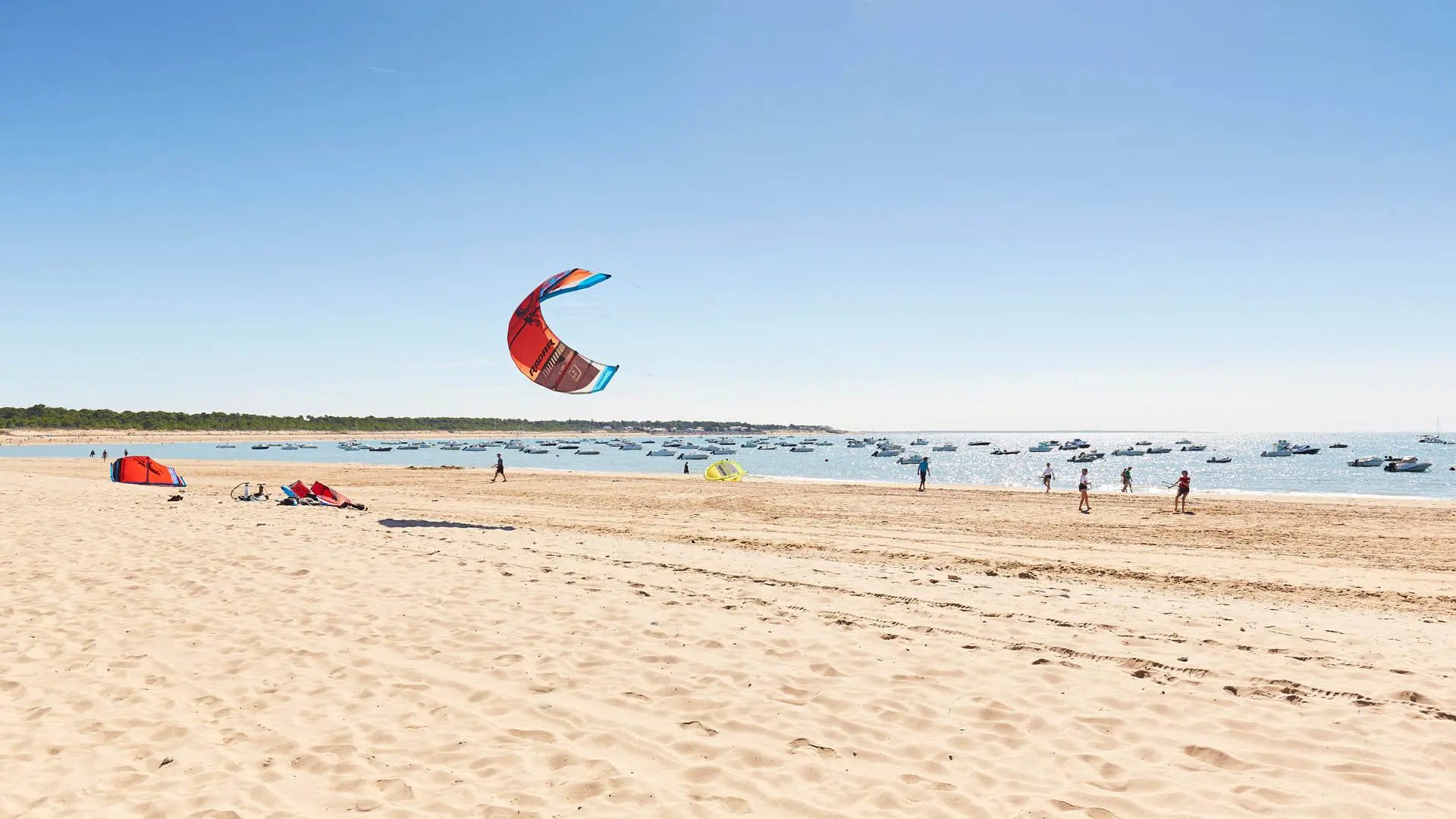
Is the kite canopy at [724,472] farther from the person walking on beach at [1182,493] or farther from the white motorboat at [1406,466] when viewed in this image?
the white motorboat at [1406,466]

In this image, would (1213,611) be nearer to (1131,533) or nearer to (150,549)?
(1131,533)

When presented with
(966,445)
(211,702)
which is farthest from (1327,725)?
(966,445)

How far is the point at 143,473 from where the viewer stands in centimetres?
2686

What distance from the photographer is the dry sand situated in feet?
14.6

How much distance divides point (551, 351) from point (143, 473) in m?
19.1

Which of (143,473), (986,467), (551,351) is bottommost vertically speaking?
(986,467)

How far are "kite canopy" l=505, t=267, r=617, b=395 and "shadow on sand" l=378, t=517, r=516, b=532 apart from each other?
3.85 meters

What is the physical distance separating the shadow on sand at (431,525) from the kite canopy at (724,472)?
26.1 m

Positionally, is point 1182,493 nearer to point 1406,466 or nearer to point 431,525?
point 431,525

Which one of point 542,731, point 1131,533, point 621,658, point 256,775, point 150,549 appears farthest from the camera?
point 1131,533

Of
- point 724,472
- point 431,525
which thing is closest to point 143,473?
point 431,525

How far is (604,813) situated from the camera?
4.18 meters

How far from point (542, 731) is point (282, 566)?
724 centimetres

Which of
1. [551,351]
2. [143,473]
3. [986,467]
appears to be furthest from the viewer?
[986,467]
